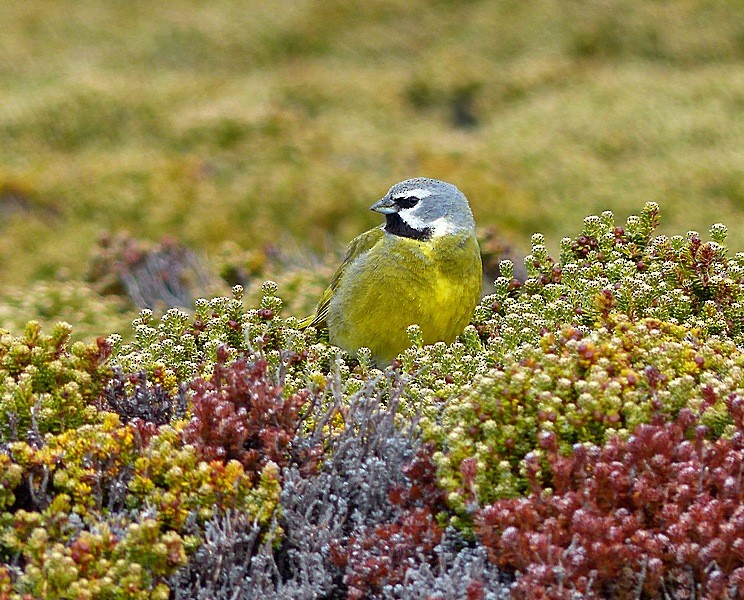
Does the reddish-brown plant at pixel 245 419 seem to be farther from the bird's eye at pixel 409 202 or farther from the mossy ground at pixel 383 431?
the bird's eye at pixel 409 202

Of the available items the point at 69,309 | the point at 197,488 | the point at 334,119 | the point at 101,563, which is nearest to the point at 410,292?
the point at 197,488

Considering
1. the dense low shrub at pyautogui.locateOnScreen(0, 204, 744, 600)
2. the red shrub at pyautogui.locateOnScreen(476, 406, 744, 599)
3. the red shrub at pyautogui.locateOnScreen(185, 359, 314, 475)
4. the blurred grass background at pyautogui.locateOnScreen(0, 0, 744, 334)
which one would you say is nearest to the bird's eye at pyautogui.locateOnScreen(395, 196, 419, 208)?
the dense low shrub at pyautogui.locateOnScreen(0, 204, 744, 600)

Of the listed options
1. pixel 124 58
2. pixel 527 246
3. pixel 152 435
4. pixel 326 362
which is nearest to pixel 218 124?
pixel 124 58

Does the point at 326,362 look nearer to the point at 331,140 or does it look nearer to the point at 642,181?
the point at 642,181

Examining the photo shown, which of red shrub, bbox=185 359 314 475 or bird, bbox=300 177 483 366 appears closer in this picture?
red shrub, bbox=185 359 314 475

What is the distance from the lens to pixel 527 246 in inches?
445

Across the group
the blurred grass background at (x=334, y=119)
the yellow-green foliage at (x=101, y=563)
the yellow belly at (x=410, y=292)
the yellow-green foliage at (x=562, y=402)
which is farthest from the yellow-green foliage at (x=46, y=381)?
the blurred grass background at (x=334, y=119)

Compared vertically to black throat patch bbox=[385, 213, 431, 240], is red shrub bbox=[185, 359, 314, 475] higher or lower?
lower

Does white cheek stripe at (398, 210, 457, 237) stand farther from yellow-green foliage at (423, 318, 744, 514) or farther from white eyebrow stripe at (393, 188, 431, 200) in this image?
yellow-green foliage at (423, 318, 744, 514)

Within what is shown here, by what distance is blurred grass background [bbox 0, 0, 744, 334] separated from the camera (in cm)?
1196

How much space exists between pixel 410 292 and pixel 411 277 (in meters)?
0.08

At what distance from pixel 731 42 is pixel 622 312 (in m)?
11.0

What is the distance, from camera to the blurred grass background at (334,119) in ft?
39.2

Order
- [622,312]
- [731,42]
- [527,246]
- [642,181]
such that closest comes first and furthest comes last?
1. [622,312]
2. [527,246]
3. [642,181]
4. [731,42]
